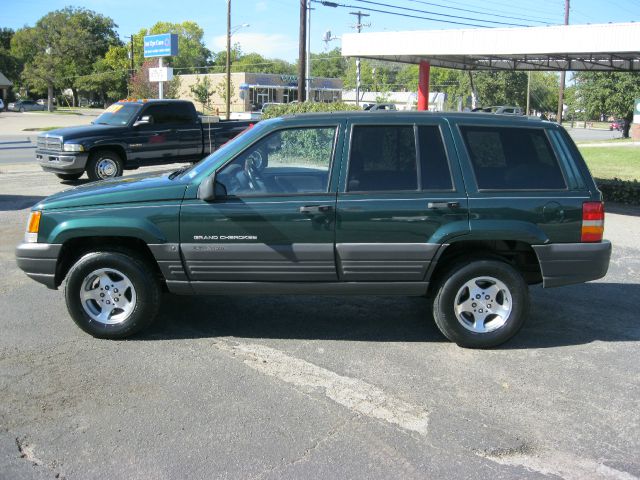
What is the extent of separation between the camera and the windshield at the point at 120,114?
14711mm

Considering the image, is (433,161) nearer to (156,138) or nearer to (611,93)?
(156,138)

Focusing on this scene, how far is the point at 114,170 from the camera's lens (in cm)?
1435

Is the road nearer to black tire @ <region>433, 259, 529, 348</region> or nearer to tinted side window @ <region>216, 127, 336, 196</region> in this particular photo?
black tire @ <region>433, 259, 529, 348</region>

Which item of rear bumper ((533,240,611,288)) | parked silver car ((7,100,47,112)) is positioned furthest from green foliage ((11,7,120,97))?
rear bumper ((533,240,611,288))

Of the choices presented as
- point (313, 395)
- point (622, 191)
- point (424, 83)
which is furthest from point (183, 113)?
point (313, 395)

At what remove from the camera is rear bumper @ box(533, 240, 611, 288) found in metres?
4.91

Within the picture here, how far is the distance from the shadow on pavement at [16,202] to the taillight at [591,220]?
966cm

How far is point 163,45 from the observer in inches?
1284

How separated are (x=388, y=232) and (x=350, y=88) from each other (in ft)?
295

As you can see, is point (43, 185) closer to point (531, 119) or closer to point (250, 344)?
point (250, 344)

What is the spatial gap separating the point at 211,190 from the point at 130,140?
34.7 feet

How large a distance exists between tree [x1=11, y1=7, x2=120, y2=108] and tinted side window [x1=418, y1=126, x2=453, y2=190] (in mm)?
80416

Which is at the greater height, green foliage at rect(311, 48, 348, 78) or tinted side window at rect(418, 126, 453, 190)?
green foliage at rect(311, 48, 348, 78)

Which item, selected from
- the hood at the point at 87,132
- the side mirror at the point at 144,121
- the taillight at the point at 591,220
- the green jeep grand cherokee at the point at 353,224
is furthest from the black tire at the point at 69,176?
the taillight at the point at 591,220
